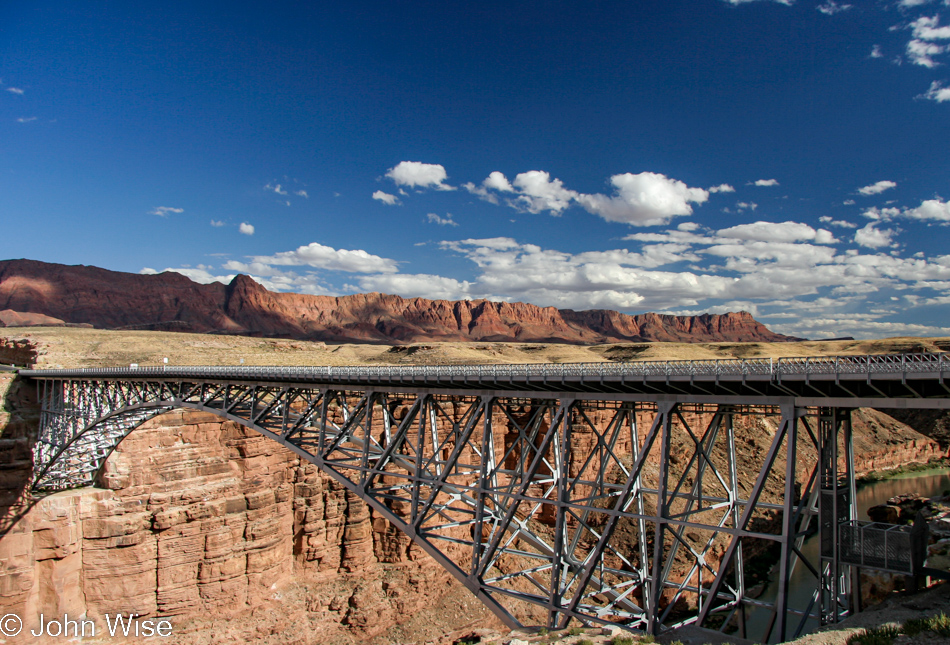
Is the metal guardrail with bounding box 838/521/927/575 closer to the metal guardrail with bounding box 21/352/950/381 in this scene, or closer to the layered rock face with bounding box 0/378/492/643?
the metal guardrail with bounding box 21/352/950/381

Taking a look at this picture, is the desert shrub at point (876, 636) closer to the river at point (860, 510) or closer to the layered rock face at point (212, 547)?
the river at point (860, 510)

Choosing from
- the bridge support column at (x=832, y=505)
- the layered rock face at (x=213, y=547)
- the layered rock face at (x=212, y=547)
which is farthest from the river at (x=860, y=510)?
the bridge support column at (x=832, y=505)

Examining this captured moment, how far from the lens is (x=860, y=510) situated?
47.6 metres

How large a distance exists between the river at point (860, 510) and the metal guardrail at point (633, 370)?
821 inches

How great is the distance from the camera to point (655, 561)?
12562 millimetres

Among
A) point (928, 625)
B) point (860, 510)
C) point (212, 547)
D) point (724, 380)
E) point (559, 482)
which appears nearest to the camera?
point (928, 625)

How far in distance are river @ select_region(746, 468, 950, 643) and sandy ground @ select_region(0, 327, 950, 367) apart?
2176 cm

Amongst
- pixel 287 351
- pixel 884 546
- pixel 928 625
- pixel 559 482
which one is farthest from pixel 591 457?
pixel 287 351

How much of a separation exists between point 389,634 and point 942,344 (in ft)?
326

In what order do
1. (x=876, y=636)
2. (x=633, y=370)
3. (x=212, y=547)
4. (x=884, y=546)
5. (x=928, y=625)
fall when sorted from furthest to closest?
1. (x=212, y=547)
2. (x=633, y=370)
3. (x=884, y=546)
4. (x=928, y=625)
5. (x=876, y=636)

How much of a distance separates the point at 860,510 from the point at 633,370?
48086mm

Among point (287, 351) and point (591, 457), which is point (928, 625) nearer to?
point (591, 457)

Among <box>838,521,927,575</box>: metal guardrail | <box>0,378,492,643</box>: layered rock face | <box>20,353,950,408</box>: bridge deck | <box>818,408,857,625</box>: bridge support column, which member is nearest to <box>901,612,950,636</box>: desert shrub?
<box>838,521,927,575</box>: metal guardrail

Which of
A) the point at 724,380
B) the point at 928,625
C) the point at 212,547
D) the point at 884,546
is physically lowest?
the point at 212,547
